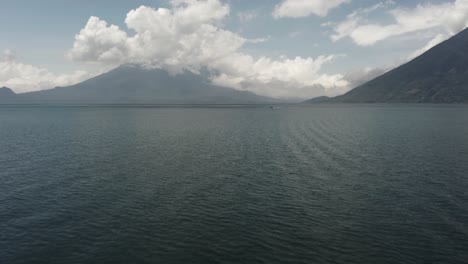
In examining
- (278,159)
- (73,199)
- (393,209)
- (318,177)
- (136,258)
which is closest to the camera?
(136,258)

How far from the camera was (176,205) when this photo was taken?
153 ft

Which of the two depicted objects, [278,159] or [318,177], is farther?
[278,159]

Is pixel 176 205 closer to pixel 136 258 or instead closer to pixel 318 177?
pixel 136 258

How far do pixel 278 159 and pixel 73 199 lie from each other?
1852 inches

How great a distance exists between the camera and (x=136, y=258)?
32188 millimetres

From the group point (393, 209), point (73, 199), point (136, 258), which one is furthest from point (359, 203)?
point (73, 199)

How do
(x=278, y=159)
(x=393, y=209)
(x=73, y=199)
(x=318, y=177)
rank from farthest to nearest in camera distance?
1. (x=278, y=159)
2. (x=318, y=177)
3. (x=73, y=199)
4. (x=393, y=209)

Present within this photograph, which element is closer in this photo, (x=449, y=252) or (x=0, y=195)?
(x=449, y=252)

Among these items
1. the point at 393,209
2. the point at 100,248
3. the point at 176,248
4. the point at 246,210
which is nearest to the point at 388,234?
the point at 393,209

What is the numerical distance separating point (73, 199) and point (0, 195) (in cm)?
1216

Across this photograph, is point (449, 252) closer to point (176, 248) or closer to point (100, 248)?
point (176, 248)

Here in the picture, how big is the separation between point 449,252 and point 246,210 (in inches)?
923

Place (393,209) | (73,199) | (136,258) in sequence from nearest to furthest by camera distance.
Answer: (136,258) → (393,209) → (73,199)

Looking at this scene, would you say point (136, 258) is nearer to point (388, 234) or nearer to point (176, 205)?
point (176, 205)
